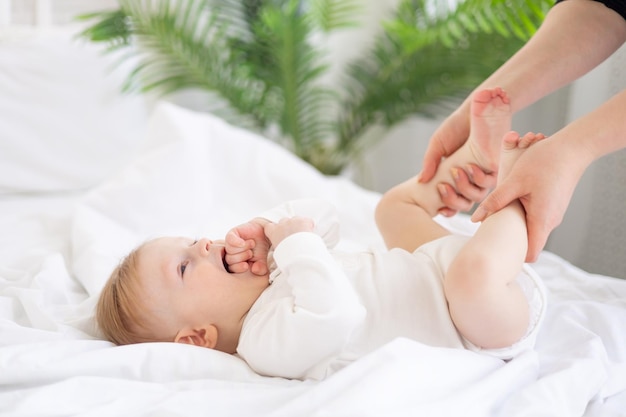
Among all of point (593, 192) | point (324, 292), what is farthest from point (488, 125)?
point (593, 192)

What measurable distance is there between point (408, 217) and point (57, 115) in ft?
4.20

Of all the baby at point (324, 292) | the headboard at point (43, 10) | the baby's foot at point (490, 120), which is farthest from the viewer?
the headboard at point (43, 10)

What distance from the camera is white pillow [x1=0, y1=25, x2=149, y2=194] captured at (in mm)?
2039

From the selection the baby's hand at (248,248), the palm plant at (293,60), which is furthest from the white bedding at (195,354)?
the palm plant at (293,60)

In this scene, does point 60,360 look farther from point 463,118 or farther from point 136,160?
point 136,160

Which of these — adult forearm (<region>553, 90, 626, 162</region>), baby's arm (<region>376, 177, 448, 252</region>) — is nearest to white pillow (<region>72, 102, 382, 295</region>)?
baby's arm (<region>376, 177, 448, 252</region>)

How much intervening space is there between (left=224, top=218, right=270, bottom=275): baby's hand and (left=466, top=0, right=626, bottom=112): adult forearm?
1.80ft

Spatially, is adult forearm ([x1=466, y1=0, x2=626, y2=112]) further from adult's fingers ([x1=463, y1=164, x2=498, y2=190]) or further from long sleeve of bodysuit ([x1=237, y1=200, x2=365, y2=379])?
long sleeve of bodysuit ([x1=237, y1=200, x2=365, y2=379])

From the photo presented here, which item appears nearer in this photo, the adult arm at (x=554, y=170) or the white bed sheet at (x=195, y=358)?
the white bed sheet at (x=195, y=358)

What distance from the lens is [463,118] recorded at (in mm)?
1384

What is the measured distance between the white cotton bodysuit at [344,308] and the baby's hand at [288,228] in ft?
0.11

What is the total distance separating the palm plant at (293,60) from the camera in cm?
244

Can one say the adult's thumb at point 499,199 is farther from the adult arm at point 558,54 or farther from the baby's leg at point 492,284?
the adult arm at point 558,54

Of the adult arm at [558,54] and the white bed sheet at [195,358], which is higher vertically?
the adult arm at [558,54]
